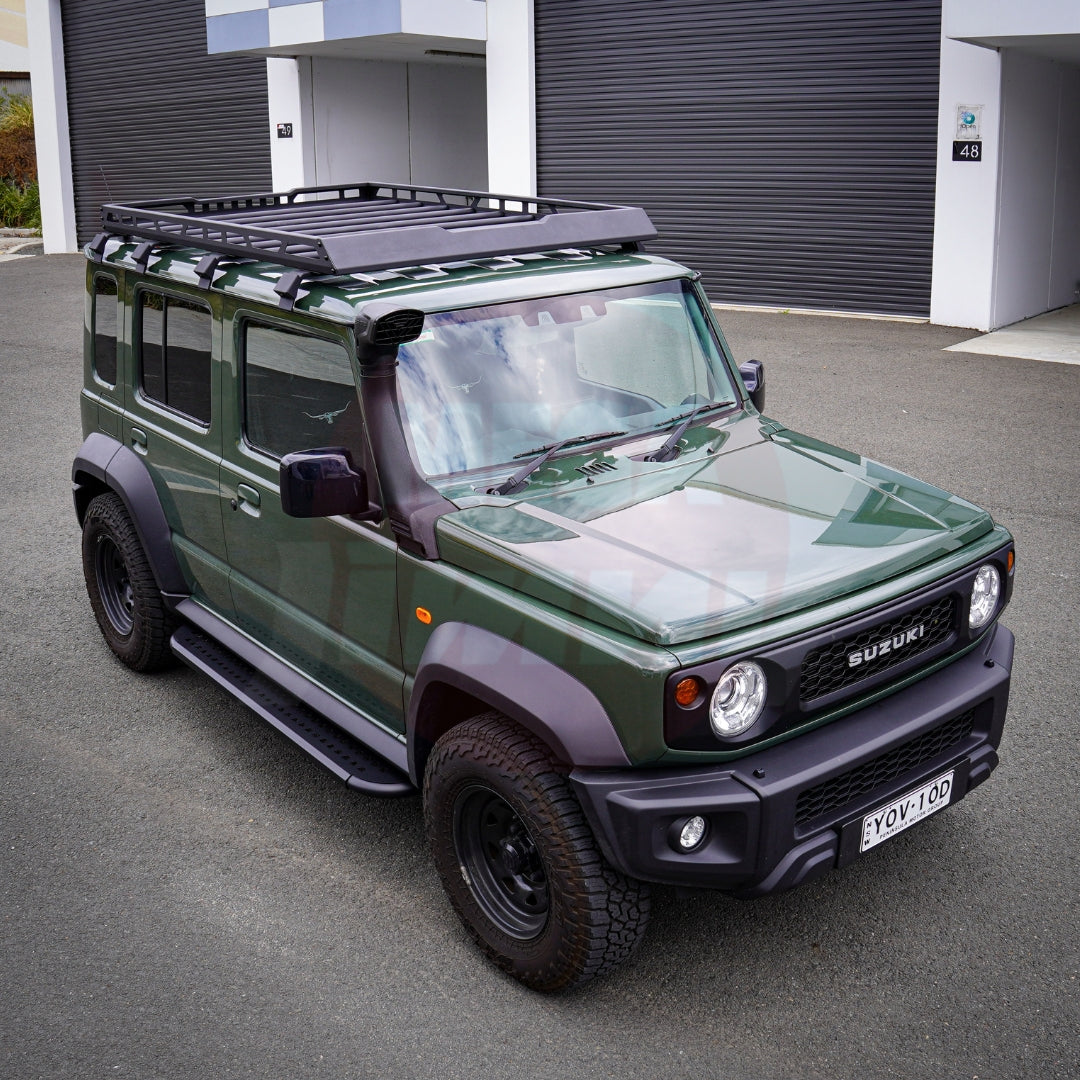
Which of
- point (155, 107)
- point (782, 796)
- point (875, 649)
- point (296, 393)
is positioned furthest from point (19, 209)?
point (782, 796)

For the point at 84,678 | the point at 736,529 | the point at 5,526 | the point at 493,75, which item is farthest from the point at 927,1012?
the point at 493,75

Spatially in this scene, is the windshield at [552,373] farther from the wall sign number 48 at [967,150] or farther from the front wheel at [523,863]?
the wall sign number 48 at [967,150]

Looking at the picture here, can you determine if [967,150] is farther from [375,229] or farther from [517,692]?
[517,692]

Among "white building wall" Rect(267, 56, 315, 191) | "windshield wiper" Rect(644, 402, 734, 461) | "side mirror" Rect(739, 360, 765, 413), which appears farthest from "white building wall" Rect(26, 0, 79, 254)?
"windshield wiper" Rect(644, 402, 734, 461)

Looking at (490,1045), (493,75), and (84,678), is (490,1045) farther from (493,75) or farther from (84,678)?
(493,75)

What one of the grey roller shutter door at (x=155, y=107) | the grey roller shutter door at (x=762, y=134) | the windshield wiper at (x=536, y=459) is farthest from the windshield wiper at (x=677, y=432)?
the grey roller shutter door at (x=155, y=107)

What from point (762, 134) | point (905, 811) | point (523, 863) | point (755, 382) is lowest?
point (523, 863)

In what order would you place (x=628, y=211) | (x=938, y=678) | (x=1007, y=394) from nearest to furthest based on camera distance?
(x=938, y=678), (x=628, y=211), (x=1007, y=394)

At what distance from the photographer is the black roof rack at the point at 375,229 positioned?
415 centimetres

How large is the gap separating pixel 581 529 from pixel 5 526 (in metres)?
5.45

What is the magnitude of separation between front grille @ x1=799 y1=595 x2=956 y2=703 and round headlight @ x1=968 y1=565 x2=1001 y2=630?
14cm

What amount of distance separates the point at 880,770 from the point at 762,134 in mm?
12512

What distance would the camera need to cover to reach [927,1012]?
3469mm

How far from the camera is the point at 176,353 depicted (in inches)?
199
